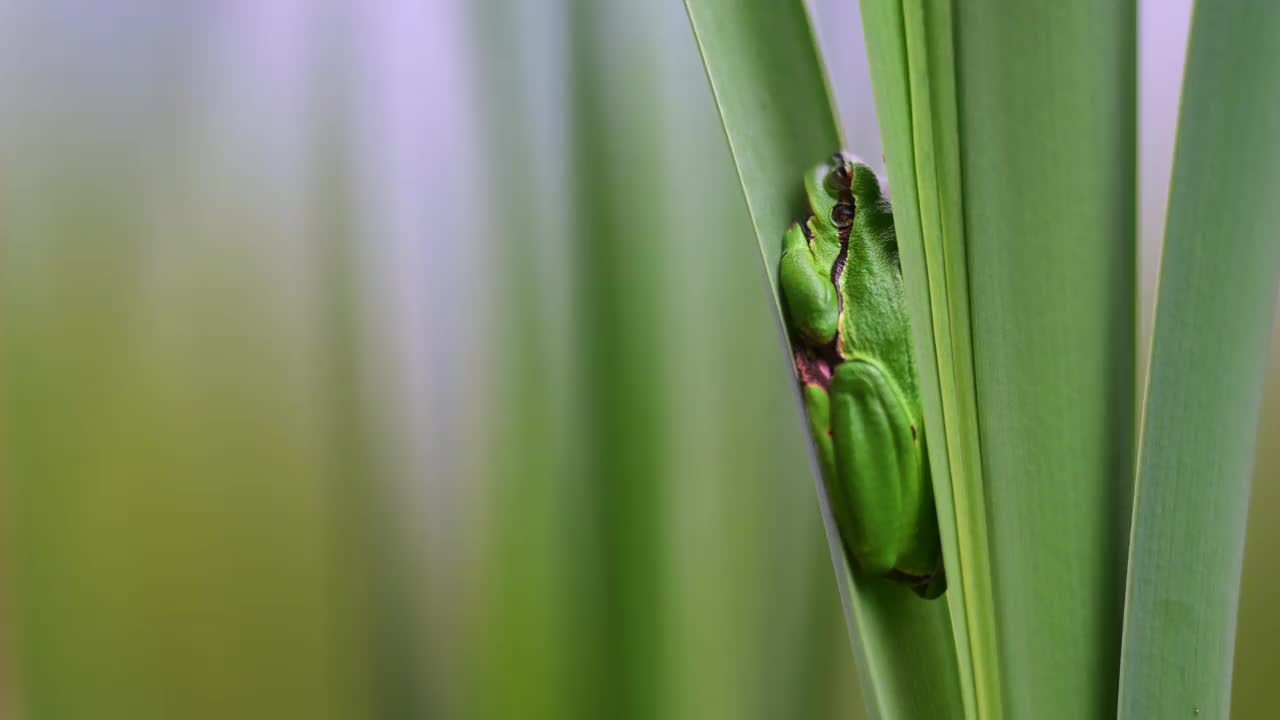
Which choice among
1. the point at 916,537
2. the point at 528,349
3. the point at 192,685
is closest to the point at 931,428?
the point at 916,537

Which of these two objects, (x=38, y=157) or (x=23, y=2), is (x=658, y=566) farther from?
(x=23, y=2)

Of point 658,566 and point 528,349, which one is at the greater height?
point 528,349

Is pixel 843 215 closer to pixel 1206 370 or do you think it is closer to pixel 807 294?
pixel 807 294

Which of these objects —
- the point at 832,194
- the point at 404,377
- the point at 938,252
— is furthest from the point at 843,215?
the point at 404,377

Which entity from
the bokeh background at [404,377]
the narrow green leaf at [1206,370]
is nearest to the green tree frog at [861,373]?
the narrow green leaf at [1206,370]

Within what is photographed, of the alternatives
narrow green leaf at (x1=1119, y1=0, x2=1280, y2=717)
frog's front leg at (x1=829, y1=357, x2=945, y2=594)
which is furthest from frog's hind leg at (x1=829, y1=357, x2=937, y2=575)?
narrow green leaf at (x1=1119, y1=0, x2=1280, y2=717)

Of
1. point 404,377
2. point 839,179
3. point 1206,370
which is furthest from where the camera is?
point 404,377

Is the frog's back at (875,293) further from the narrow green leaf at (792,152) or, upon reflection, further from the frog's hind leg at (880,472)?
the narrow green leaf at (792,152)

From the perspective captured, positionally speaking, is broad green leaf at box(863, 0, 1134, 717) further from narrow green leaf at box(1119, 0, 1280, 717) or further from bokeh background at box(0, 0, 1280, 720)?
bokeh background at box(0, 0, 1280, 720)
